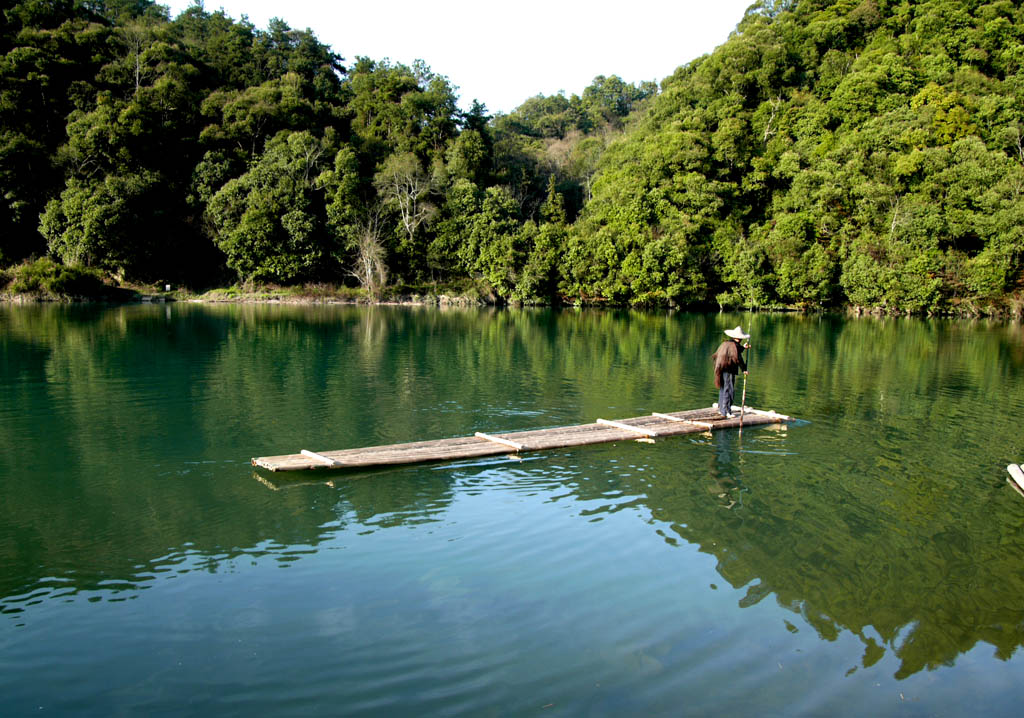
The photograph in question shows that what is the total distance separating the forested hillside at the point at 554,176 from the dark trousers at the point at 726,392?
41.2m

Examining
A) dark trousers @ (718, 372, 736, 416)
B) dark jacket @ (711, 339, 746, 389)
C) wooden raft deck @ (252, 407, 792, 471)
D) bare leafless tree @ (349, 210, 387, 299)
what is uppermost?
bare leafless tree @ (349, 210, 387, 299)

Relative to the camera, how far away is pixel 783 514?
10.2 meters

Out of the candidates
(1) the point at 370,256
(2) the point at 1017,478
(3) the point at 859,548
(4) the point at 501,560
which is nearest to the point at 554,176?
(1) the point at 370,256

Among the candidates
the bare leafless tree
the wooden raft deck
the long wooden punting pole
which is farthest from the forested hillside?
the long wooden punting pole

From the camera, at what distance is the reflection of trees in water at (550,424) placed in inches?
320

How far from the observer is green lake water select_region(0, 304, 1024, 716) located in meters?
5.95

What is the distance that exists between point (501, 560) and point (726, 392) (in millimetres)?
8664

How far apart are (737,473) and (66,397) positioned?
16278mm

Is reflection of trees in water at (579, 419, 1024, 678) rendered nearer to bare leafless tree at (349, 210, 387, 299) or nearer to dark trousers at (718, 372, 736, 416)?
dark trousers at (718, 372, 736, 416)


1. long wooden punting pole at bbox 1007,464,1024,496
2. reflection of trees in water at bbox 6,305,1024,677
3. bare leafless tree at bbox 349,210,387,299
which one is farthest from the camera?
bare leafless tree at bbox 349,210,387,299

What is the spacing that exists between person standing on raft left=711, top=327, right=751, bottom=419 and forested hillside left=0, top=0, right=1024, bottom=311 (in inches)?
1625

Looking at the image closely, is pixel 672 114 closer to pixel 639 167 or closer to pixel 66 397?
pixel 639 167

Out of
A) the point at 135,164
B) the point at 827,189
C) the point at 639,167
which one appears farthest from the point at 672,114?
the point at 135,164

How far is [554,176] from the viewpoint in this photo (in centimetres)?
7450
